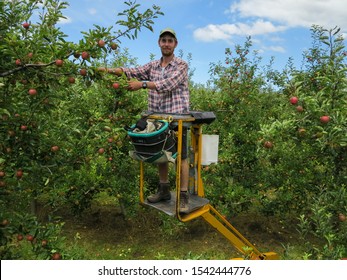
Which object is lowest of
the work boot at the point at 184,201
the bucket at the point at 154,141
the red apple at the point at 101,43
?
the work boot at the point at 184,201

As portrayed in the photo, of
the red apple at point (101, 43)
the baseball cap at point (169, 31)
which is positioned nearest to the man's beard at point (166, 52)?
the baseball cap at point (169, 31)

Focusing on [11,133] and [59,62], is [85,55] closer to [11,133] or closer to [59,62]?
[59,62]

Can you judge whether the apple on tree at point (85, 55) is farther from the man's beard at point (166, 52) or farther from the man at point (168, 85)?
the man's beard at point (166, 52)

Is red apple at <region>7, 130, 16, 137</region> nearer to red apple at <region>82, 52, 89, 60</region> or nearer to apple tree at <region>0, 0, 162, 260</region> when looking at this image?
apple tree at <region>0, 0, 162, 260</region>

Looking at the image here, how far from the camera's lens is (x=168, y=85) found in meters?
4.00

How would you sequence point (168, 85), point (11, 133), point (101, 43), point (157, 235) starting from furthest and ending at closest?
point (157, 235) → point (168, 85) → point (11, 133) → point (101, 43)

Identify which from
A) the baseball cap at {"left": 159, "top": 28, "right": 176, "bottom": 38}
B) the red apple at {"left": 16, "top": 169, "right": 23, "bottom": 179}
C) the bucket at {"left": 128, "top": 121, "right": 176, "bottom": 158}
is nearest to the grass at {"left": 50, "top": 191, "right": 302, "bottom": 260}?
the bucket at {"left": 128, "top": 121, "right": 176, "bottom": 158}

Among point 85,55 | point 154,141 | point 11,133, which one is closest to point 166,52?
point 154,141

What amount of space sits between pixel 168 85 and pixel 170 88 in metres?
0.04

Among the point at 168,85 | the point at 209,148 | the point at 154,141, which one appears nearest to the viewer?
the point at 154,141

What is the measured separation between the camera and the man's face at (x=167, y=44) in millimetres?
4238

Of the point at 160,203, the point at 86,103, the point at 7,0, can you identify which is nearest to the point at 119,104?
the point at 86,103

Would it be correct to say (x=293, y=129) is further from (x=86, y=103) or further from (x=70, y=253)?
(x=86, y=103)

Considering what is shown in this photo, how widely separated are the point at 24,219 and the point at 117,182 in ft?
8.88
